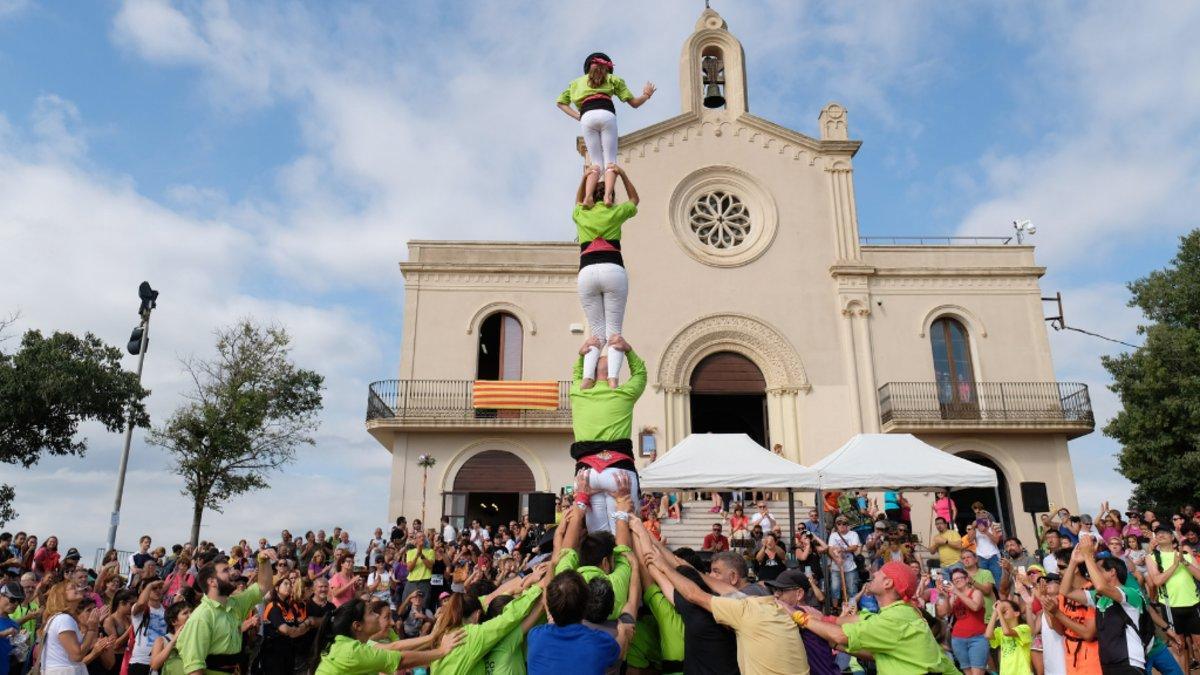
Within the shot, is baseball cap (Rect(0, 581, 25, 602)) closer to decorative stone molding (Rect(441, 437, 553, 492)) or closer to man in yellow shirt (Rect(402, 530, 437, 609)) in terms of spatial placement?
man in yellow shirt (Rect(402, 530, 437, 609))

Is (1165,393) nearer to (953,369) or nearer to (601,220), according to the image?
(953,369)

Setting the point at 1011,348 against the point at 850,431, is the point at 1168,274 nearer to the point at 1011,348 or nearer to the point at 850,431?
the point at 1011,348

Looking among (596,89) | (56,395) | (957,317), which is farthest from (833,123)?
(56,395)

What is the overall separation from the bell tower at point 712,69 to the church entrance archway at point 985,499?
12.1 metres

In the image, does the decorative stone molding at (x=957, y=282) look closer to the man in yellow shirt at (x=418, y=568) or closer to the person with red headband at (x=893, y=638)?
the man in yellow shirt at (x=418, y=568)

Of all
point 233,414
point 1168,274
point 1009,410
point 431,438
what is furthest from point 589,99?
point 1168,274

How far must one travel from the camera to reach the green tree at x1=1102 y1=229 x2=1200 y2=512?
22453 millimetres

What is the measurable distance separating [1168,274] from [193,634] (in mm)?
27870

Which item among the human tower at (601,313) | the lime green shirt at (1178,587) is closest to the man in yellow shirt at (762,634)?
the human tower at (601,313)

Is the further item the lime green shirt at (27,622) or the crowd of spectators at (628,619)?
the lime green shirt at (27,622)

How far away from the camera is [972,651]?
842cm

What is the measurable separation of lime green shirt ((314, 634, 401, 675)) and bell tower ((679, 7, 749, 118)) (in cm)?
2222

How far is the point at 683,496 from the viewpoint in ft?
68.6

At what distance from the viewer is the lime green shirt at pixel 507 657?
4480mm
